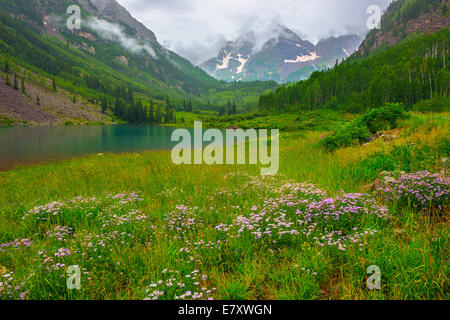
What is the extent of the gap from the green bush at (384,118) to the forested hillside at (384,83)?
52406 millimetres

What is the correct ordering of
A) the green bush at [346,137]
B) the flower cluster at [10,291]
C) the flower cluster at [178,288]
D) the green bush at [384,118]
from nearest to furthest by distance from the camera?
the flower cluster at [178,288] → the flower cluster at [10,291] → the green bush at [346,137] → the green bush at [384,118]

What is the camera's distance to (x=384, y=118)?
1527 centimetres

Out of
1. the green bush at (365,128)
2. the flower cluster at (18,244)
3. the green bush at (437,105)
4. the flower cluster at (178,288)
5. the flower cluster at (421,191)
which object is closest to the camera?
the flower cluster at (178,288)

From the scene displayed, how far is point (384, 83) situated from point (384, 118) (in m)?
77.8

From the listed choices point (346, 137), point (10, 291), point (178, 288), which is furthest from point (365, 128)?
point (10, 291)

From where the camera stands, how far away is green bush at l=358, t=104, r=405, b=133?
14888 mm

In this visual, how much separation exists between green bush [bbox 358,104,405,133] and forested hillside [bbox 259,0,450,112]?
52.4 meters

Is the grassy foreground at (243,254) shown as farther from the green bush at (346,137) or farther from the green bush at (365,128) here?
the green bush at (365,128)

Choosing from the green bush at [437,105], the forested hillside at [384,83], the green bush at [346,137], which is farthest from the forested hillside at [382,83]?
the green bush at [346,137]

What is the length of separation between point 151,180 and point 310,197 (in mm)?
8161

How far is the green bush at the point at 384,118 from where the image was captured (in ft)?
48.8

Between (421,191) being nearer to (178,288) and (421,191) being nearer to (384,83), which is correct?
(178,288)

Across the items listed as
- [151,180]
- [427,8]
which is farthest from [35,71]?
[427,8]
